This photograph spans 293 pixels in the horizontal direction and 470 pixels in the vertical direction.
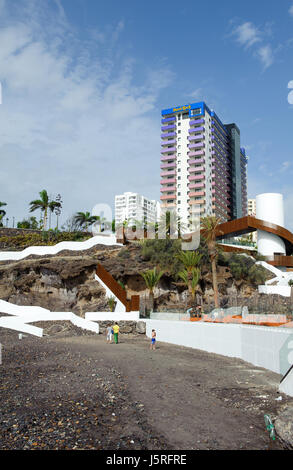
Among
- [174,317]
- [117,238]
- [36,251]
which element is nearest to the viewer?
[174,317]

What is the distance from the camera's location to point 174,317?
25.4 meters

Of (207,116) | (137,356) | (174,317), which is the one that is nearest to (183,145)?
(207,116)

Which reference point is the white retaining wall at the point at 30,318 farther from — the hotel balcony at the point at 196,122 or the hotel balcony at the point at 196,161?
the hotel balcony at the point at 196,122

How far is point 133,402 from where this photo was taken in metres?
10.2

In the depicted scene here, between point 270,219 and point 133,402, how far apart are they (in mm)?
41924

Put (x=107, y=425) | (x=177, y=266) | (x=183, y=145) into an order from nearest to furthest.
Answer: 1. (x=107, y=425)
2. (x=177, y=266)
3. (x=183, y=145)

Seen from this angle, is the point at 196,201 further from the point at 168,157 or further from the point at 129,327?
the point at 129,327

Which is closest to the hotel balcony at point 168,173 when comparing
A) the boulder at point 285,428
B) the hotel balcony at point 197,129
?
the hotel balcony at point 197,129

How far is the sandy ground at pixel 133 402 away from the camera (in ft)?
24.5

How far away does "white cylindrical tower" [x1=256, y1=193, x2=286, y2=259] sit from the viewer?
156 ft

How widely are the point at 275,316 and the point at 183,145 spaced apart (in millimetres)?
87059

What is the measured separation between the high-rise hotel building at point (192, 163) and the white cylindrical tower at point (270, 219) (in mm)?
42513

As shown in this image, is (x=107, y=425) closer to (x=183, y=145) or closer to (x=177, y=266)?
(x=177, y=266)

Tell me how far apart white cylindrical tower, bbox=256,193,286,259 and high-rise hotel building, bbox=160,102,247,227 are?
139ft
